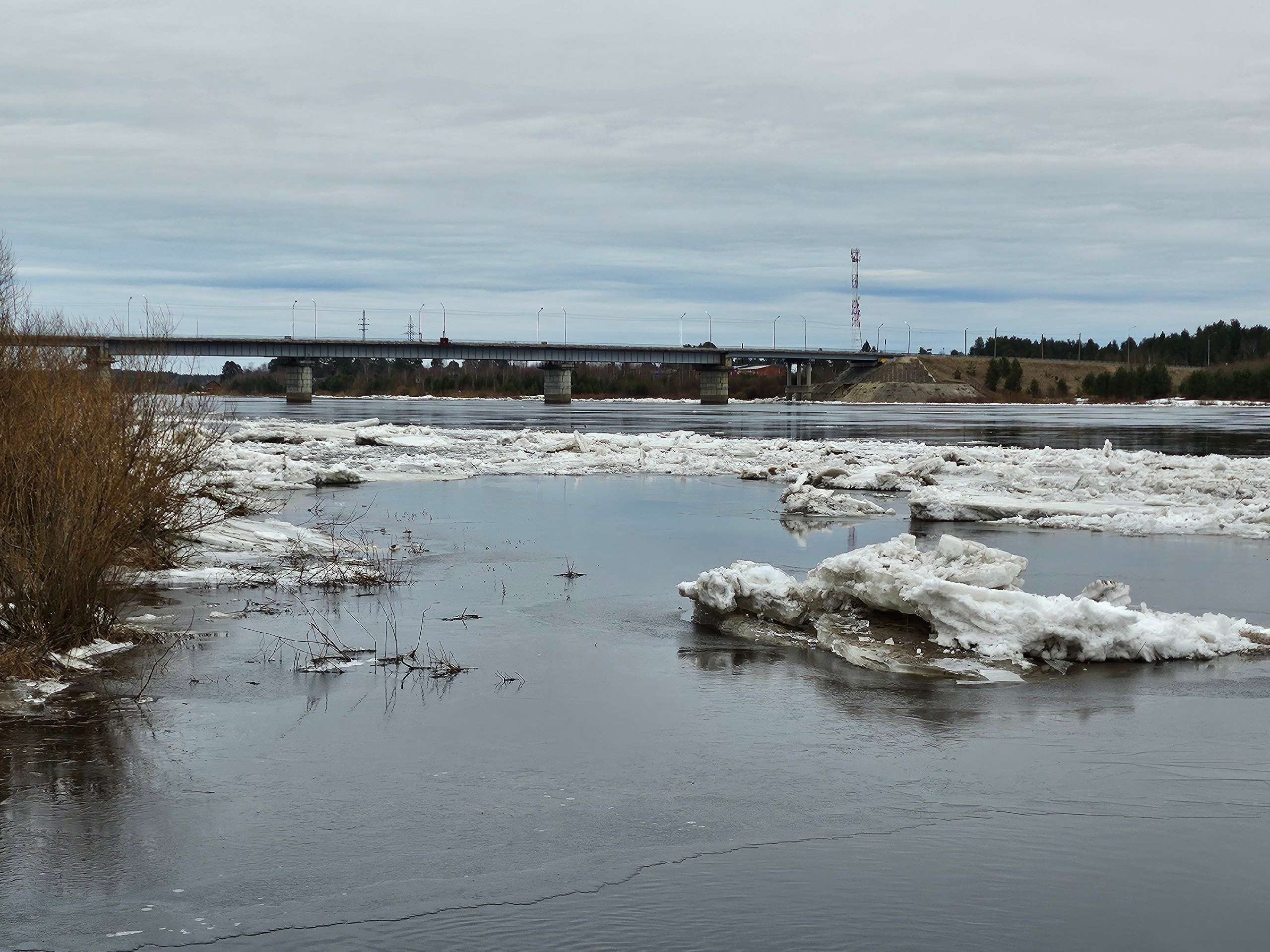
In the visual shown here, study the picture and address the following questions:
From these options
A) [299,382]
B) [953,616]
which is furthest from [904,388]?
[953,616]

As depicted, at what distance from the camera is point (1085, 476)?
92.5 ft

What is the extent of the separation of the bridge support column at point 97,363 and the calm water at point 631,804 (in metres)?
4.49

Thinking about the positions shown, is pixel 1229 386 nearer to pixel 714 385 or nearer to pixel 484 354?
pixel 714 385

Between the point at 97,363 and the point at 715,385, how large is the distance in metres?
128

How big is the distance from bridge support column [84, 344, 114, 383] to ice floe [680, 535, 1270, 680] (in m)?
7.87

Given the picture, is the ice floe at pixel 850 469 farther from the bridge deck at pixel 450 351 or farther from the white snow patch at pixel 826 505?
the bridge deck at pixel 450 351

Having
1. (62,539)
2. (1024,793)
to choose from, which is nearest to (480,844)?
(1024,793)

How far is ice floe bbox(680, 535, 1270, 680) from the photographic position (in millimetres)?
11125

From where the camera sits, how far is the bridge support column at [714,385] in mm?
143000

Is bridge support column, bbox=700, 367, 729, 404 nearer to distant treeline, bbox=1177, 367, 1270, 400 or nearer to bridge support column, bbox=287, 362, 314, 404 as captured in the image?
bridge support column, bbox=287, 362, 314, 404

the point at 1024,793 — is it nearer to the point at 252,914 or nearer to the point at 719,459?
the point at 252,914

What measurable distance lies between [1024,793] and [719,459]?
3103 cm

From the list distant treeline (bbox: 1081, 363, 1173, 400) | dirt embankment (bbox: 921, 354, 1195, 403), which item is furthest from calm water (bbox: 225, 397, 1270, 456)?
dirt embankment (bbox: 921, 354, 1195, 403)

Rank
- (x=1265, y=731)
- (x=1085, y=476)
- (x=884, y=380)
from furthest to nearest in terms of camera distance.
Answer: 1. (x=884, y=380)
2. (x=1085, y=476)
3. (x=1265, y=731)
